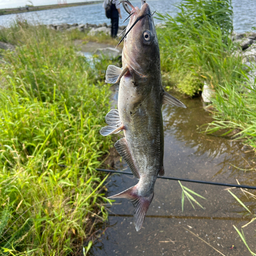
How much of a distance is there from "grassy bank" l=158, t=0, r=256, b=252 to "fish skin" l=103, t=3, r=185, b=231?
307 centimetres

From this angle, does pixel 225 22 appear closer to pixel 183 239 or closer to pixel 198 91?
pixel 198 91

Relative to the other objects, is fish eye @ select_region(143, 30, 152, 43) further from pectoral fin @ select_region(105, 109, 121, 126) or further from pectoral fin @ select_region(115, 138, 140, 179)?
pectoral fin @ select_region(115, 138, 140, 179)

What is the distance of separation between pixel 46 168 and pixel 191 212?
206cm

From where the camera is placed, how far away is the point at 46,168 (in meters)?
2.66

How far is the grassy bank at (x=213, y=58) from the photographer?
3.86 m

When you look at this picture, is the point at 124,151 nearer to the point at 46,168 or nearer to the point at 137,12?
the point at 137,12

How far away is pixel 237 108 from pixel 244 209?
176 centimetres

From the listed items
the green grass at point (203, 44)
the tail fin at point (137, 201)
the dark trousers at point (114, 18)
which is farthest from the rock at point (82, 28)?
the tail fin at point (137, 201)

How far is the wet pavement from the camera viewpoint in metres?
2.36

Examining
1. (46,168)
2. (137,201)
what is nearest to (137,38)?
(137,201)

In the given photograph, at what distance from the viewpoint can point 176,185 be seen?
316 cm

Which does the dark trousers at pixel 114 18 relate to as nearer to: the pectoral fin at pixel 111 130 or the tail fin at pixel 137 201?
the pectoral fin at pixel 111 130

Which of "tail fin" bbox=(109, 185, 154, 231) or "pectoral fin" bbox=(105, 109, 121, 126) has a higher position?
"pectoral fin" bbox=(105, 109, 121, 126)

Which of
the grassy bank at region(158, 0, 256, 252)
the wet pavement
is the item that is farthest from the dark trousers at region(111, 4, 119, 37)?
the wet pavement
